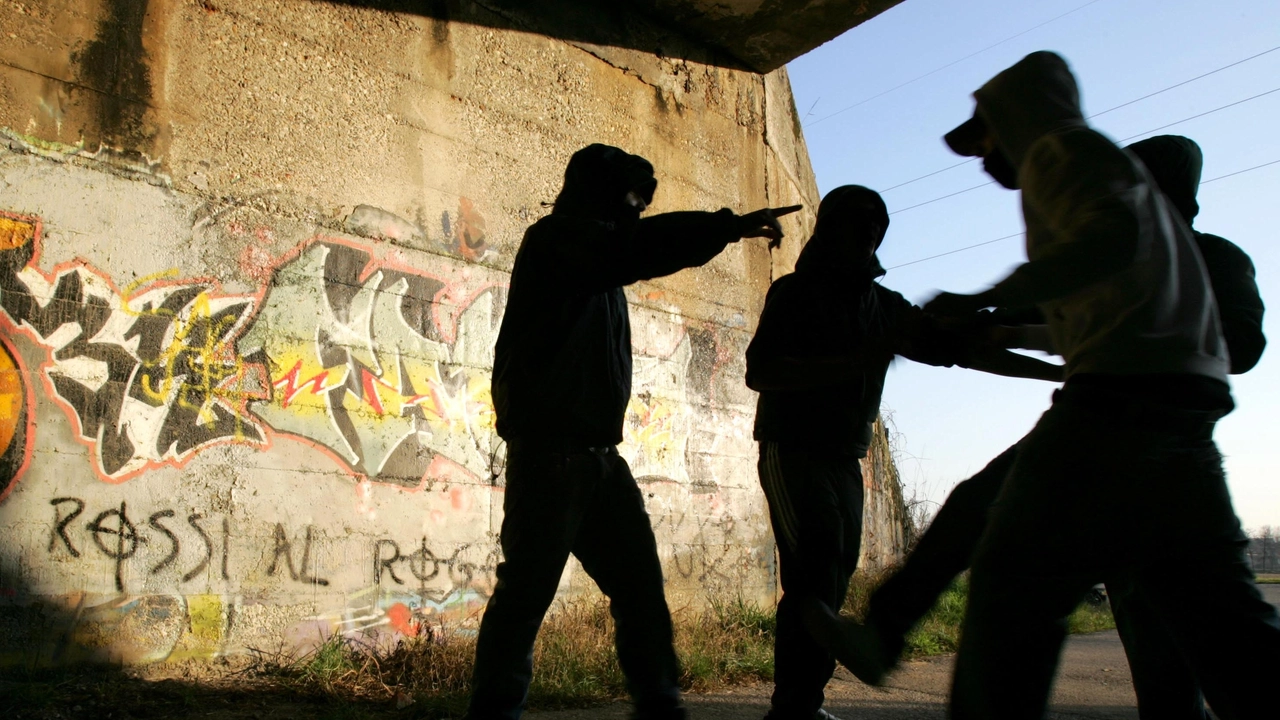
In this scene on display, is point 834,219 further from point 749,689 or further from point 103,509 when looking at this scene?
point 103,509

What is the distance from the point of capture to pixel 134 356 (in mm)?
4031

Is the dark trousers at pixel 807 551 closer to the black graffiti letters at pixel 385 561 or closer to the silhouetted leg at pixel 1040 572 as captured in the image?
the silhouetted leg at pixel 1040 572

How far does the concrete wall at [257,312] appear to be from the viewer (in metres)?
3.81

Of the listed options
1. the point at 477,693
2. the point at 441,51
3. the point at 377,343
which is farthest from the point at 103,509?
the point at 441,51

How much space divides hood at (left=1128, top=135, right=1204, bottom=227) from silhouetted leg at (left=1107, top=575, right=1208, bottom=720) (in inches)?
39.1

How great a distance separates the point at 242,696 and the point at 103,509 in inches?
39.0

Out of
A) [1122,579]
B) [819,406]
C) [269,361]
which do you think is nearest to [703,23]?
[269,361]

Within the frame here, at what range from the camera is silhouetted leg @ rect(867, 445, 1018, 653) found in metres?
2.08

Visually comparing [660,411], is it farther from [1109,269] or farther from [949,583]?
[1109,269]

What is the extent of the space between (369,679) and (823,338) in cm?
262

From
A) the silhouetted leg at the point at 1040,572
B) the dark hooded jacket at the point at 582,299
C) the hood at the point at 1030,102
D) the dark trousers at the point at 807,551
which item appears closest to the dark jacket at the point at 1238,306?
the hood at the point at 1030,102

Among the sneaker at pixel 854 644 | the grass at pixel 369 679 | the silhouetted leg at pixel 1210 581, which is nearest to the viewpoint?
the silhouetted leg at pixel 1210 581

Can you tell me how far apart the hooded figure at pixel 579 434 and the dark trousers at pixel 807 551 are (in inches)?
19.2

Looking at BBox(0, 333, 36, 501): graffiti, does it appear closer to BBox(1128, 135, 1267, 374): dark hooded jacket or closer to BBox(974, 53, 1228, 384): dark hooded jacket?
BBox(974, 53, 1228, 384): dark hooded jacket
